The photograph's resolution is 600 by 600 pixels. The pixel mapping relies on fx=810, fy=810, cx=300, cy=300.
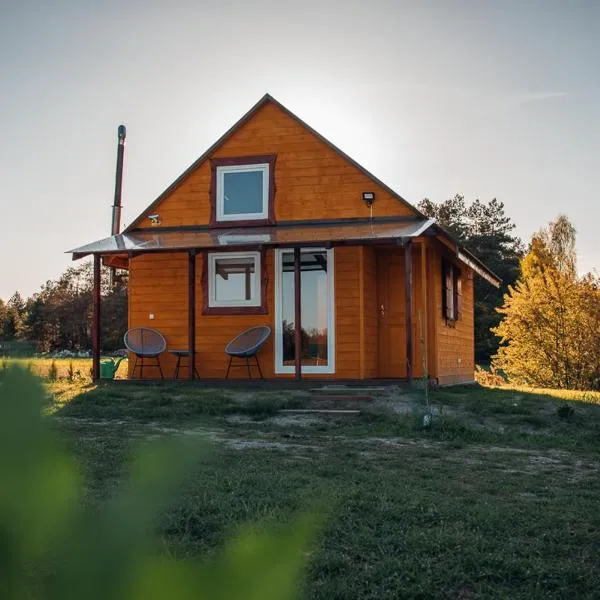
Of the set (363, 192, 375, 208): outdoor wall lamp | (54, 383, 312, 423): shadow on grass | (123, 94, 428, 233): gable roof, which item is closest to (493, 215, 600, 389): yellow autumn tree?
(123, 94, 428, 233): gable roof

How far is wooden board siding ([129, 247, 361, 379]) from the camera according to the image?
535 inches

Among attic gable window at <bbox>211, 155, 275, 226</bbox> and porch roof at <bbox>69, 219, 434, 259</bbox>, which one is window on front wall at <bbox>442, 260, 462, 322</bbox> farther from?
attic gable window at <bbox>211, 155, 275, 226</bbox>

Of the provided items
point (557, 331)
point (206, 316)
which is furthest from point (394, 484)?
point (557, 331)

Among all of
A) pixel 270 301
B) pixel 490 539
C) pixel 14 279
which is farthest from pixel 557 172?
pixel 14 279

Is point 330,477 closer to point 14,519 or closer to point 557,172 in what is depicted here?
point 14,519

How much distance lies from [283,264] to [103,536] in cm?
1326

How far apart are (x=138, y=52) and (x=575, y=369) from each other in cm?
1524

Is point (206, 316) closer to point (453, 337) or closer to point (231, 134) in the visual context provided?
point (231, 134)

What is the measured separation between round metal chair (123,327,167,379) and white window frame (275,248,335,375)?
204 cm

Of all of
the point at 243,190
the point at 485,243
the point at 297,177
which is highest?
the point at 485,243

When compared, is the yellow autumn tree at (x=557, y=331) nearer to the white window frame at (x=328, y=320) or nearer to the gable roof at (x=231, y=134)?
the gable roof at (x=231, y=134)

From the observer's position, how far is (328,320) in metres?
13.6

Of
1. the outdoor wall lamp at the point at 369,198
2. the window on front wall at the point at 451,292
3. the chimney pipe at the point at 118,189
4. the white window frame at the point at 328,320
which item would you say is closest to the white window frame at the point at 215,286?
the white window frame at the point at 328,320

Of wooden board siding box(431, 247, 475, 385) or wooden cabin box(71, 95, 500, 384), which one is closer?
wooden cabin box(71, 95, 500, 384)
